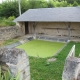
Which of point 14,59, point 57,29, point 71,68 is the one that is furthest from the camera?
point 57,29

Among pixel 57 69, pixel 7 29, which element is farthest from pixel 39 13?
pixel 57 69

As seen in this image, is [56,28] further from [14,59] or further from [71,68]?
[14,59]

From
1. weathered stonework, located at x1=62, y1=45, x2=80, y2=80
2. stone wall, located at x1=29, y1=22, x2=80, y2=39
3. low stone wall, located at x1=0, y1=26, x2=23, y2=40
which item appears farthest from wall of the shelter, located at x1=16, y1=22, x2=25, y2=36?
weathered stonework, located at x1=62, y1=45, x2=80, y2=80

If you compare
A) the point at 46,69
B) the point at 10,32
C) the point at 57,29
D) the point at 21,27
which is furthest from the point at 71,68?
the point at 21,27

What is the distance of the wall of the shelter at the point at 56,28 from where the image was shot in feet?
59.8

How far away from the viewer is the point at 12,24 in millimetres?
19250

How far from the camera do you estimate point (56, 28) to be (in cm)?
1916

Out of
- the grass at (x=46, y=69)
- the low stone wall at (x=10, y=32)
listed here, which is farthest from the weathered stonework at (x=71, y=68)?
the low stone wall at (x=10, y=32)

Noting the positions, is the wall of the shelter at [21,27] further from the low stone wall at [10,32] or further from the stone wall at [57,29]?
the stone wall at [57,29]

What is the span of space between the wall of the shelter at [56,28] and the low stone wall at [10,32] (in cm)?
256

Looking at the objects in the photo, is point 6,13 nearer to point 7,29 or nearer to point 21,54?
point 7,29

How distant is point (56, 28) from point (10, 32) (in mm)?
5533

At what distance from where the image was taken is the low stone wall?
1680cm

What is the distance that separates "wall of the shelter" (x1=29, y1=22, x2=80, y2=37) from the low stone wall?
2.56m
